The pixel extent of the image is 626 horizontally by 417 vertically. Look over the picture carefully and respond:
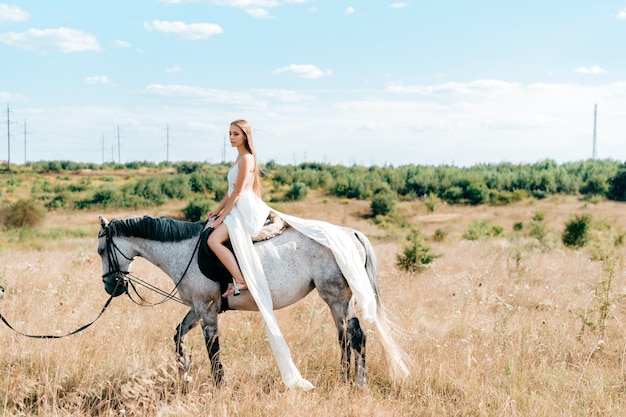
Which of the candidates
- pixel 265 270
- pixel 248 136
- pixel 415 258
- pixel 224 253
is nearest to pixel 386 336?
pixel 265 270

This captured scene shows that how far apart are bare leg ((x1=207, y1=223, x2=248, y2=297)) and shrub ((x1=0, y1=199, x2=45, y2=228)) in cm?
3530

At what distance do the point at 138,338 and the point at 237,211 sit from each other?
2406 millimetres

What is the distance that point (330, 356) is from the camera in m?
5.62

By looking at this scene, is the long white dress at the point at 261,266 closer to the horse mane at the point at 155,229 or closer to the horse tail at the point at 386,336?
the horse tail at the point at 386,336

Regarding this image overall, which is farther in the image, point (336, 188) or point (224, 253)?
point (336, 188)

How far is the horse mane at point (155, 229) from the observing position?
5266mm

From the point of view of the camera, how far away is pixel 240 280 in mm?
4934

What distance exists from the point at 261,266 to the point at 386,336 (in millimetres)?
1415

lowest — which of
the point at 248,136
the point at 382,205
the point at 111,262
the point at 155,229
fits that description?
the point at 382,205

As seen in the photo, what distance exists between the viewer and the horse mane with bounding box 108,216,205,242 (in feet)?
17.3

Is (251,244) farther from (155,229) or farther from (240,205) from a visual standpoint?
(155,229)

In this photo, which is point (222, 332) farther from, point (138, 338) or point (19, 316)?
point (19, 316)

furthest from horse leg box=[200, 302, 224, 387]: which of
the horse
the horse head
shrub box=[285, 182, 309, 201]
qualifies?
shrub box=[285, 182, 309, 201]

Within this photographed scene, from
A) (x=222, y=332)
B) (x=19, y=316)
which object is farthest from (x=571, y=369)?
(x=19, y=316)
